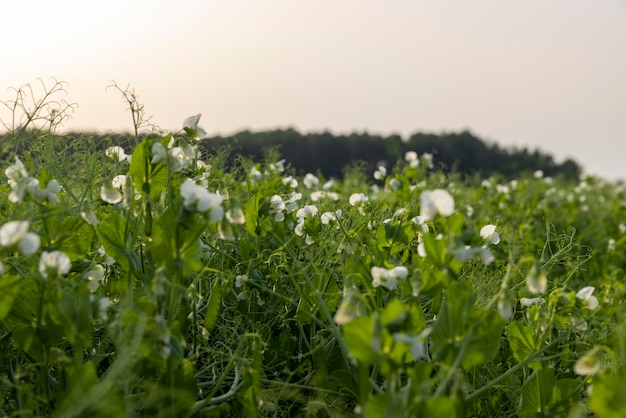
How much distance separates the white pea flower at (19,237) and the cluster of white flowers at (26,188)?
7.2 inches

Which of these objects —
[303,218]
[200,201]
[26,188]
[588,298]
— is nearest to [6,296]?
[26,188]

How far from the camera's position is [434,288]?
113cm

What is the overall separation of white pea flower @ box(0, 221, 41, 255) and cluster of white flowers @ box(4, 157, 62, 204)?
18 centimetres

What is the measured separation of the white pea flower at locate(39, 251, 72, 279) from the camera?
1.01 m

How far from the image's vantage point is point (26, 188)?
1.12 metres

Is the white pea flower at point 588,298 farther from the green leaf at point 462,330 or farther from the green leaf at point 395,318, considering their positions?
the green leaf at point 395,318

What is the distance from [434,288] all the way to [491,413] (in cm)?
48

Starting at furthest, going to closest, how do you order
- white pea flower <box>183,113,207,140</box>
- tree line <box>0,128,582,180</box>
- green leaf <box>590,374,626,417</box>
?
tree line <box>0,128,582,180</box> < white pea flower <box>183,113,207,140</box> < green leaf <box>590,374,626,417</box>

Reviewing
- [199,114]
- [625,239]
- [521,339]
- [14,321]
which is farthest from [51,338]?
[625,239]

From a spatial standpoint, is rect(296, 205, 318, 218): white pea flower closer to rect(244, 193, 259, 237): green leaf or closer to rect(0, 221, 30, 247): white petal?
rect(244, 193, 259, 237): green leaf

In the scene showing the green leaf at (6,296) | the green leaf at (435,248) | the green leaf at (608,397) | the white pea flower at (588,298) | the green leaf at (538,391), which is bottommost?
the green leaf at (538,391)

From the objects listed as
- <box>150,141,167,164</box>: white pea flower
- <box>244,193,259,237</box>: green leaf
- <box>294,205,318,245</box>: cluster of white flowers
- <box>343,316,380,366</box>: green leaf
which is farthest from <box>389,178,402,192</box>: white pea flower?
<box>343,316,380,366</box>: green leaf

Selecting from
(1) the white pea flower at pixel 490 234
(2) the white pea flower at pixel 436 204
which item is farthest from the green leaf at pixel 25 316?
(1) the white pea flower at pixel 490 234

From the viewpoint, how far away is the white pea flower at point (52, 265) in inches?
39.8
